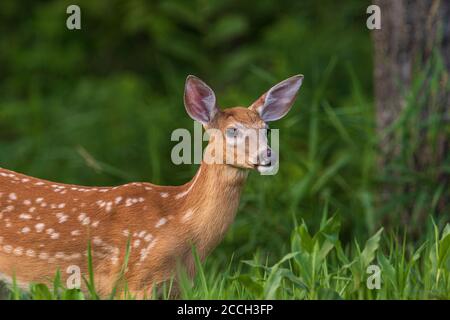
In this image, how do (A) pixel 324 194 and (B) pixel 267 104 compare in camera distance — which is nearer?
(B) pixel 267 104

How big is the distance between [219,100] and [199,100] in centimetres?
366

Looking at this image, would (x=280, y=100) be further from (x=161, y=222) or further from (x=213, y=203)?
(x=161, y=222)

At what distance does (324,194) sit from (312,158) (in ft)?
0.89

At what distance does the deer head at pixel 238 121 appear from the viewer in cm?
427

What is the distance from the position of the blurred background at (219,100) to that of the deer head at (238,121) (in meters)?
0.65

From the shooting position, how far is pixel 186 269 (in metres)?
4.34

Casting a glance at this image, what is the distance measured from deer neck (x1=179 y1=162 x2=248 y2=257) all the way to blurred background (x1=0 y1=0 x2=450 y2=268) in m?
0.55

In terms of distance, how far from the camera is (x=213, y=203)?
4.43 m

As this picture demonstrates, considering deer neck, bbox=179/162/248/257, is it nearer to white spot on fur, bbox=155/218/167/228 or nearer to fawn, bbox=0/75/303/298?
fawn, bbox=0/75/303/298

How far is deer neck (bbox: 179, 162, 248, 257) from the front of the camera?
14.4 ft

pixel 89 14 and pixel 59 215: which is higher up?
pixel 89 14
